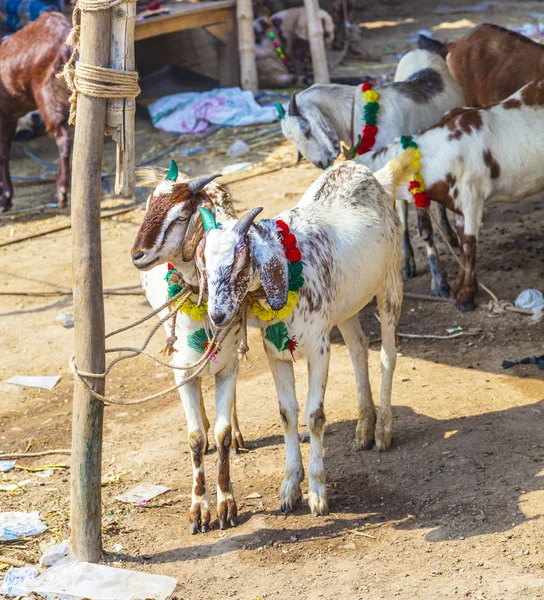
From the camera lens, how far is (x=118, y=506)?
4.91 meters

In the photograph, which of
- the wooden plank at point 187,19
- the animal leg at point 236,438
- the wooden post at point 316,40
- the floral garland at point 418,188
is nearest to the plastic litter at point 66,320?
the animal leg at point 236,438

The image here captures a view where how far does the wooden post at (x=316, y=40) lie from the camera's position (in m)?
A: 13.6

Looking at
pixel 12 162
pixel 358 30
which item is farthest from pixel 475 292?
pixel 358 30

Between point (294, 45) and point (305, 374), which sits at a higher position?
point (294, 45)

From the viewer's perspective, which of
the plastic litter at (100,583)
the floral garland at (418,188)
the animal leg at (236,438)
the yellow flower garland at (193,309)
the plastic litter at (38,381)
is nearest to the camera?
the plastic litter at (100,583)

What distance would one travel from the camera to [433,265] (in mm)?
7711

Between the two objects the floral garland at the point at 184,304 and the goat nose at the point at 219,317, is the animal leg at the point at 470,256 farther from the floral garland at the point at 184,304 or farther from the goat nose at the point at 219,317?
the goat nose at the point at 219,317

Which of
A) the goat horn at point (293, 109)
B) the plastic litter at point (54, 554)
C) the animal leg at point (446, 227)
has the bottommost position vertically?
the plastic litter at point (54, 554)

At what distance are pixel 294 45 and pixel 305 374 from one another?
1002cm

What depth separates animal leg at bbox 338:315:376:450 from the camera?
539 cm

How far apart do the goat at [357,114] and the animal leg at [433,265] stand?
0.73ft

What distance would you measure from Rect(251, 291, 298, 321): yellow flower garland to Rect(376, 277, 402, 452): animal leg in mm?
1160

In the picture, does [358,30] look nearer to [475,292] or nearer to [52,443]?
[475,292]

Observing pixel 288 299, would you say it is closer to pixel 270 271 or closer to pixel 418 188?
pixel 270 271
